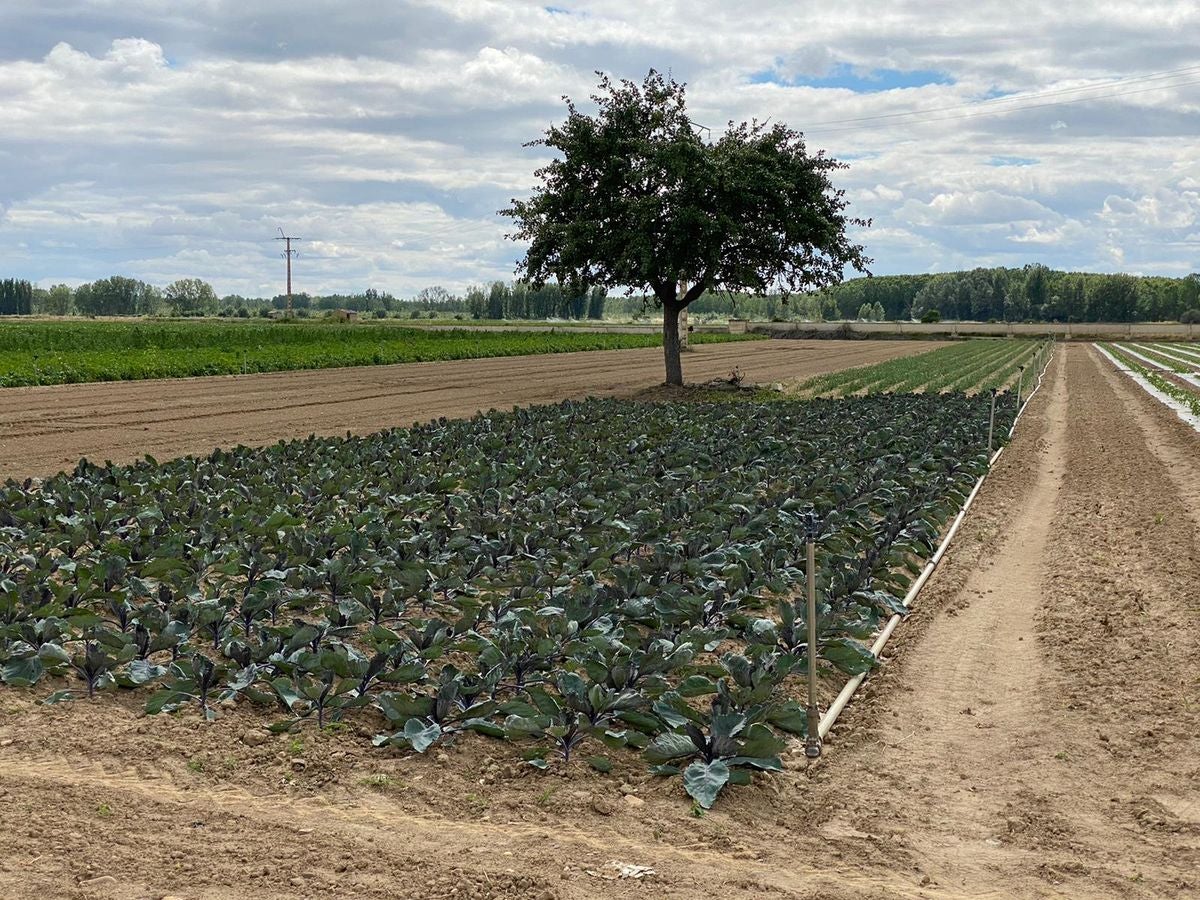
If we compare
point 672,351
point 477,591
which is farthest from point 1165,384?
point 477,591

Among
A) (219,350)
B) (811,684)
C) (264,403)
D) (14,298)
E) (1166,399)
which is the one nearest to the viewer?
(811,684)

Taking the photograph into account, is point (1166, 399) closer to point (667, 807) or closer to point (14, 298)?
point (667, 807)

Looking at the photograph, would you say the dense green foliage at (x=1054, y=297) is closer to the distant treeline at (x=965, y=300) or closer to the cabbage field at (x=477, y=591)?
the distant treeline at (x=965, y=300)

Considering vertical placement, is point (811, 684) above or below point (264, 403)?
below

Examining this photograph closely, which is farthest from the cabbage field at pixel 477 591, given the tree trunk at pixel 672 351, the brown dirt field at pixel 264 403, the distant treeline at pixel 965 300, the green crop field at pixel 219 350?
the distant treeline at pixel 965 300

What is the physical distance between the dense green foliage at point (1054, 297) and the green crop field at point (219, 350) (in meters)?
116

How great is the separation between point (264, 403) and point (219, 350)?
15.0 meters

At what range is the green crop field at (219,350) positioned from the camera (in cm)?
3178

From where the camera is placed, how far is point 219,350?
133 feet

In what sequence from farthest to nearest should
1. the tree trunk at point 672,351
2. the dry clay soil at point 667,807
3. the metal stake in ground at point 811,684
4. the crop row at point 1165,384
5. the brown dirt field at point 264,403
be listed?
the tree trunk at point 672,351, the crop row at point 1165,384, the brown dirt field at point 264,403, the metal stake in ground at point 811,684, the dry clay soil at point 667,807

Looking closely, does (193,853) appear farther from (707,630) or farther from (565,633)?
(707,630)

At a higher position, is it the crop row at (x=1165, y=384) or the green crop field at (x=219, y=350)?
the green crop field at (x=219, y=350)

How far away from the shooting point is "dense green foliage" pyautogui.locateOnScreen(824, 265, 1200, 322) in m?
167

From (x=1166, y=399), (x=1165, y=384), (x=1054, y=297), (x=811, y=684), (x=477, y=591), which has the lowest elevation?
(x=477, y=591)
